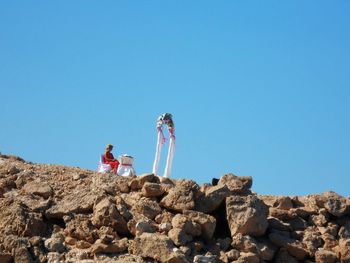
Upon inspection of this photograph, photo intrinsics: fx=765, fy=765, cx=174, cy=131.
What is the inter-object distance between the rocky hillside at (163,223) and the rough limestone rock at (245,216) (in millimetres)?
18

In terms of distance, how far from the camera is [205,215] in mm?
13508

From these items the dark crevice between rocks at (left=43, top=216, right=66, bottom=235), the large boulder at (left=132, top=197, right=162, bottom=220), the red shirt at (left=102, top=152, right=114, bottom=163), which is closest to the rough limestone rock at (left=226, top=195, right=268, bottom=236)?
the large boulder at (left=132, top=197, right=162, bottom=220)

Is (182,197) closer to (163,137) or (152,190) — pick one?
(152,190)

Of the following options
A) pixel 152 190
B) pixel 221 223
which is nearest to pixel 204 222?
pixel 221 223

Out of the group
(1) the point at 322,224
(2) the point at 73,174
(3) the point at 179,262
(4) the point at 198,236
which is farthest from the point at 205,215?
(2) the point at 73,174

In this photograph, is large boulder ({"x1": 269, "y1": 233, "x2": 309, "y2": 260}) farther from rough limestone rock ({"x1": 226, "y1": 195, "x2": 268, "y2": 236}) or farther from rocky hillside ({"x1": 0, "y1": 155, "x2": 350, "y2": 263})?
rough limestone rock ({"x1": 226, "y1": 195, "x2": 268, "y2": 236})

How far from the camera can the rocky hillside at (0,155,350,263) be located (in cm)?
1290

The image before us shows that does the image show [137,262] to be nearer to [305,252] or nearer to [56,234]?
[56,234]

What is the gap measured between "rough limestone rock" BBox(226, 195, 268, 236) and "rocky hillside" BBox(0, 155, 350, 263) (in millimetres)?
18

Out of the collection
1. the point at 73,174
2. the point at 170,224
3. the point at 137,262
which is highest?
the point at 73,174

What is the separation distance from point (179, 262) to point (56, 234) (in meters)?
2.45

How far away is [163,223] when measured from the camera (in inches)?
529

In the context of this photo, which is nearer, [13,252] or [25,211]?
[13,252]

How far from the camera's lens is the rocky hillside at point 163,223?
12898mm
